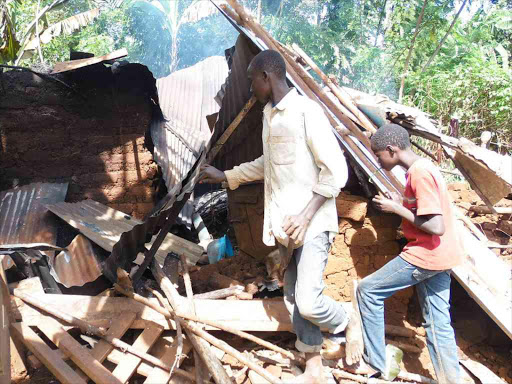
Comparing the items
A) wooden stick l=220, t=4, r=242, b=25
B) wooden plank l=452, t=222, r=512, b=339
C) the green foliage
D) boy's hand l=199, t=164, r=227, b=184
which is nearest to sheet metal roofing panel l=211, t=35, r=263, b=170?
wooden stick l=220, t=4, r=242, b=25

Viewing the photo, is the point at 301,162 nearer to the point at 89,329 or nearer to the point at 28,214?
A: the point at 89,329

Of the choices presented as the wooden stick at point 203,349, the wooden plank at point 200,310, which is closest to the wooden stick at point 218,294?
the wooden plank at point 200,310

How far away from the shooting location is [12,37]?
7.57 m

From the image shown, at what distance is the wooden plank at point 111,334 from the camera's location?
3016 millimetres

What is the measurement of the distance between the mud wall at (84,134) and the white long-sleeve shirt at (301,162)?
10.3ft

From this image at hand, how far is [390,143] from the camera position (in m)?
2.73

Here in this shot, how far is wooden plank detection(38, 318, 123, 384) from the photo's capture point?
9.16 feet

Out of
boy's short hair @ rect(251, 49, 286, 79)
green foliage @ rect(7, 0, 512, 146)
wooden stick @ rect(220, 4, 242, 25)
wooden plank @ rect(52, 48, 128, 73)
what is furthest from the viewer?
green foliage @ rect(7, 0, 512, 146)

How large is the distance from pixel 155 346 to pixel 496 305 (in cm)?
252

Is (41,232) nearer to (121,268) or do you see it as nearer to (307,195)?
(121,268)

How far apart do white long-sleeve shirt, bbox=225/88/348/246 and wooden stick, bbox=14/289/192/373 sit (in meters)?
1.27

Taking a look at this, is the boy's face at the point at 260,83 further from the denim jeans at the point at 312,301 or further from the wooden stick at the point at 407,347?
the wooden stick at the point at 407,347

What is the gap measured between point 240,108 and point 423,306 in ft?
7.44

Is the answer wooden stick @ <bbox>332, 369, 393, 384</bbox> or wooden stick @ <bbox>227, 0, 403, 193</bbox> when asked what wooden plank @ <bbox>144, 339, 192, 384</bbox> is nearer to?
wooden stick @ <bbox>332, 369, 393, 384</bbox>
